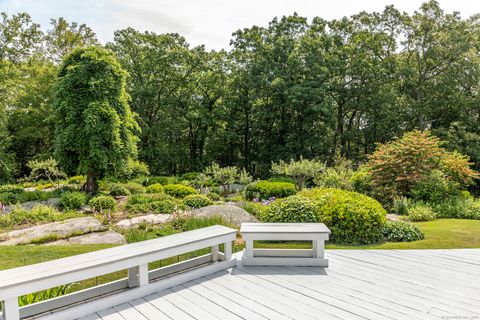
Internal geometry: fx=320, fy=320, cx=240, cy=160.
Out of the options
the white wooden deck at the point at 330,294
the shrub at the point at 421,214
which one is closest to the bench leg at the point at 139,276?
the white wooden deck at the point at 330,294

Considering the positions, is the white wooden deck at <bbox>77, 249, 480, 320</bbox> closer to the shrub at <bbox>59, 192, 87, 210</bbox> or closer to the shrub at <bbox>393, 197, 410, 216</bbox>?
the shrub at <bbox>393, 197, 410, 216</bbox>

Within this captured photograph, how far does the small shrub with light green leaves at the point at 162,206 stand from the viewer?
885 cm

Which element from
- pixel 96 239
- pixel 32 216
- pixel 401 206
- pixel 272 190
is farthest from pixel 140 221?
pixel 401 206

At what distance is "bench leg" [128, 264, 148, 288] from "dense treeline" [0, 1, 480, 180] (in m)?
16.0

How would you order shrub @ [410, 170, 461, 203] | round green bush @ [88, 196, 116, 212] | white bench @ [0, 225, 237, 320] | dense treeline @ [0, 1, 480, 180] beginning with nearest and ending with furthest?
white bench @ [0, 225, 237, 320] < round green bush @ [88, 196, 116, 212] < shrub @ [410, 170, 461, 203] < dense treeline @ [0, 1, 480, 180]

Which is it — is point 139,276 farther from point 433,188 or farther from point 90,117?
point 90,117

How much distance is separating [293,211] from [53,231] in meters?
Result: 4.98

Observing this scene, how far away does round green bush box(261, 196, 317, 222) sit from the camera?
5730 millimetres

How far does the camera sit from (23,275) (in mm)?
2531

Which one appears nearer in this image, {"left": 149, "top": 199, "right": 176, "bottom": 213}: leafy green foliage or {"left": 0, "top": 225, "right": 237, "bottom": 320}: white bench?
{"left": 0, "top": 225, "right": 237, "bottom": 320}: white bench

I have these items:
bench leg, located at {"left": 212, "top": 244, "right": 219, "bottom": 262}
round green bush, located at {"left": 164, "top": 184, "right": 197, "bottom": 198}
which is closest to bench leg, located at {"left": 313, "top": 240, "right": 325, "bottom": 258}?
bench leg, located at {"left": 212, "top": 244, "right": 219, "bottom": 262}

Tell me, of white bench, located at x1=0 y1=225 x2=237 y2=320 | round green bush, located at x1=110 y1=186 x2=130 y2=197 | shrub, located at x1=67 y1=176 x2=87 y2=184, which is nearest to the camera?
white bench, located at x1=0 y1=225 x2=237 y2=320

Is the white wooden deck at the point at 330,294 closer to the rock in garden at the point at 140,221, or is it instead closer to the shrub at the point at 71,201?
the rock in garden at the point at 140,221

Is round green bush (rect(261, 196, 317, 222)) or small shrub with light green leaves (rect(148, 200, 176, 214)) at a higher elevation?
Result: round green bush (rect(261, 196, 317, 222))
